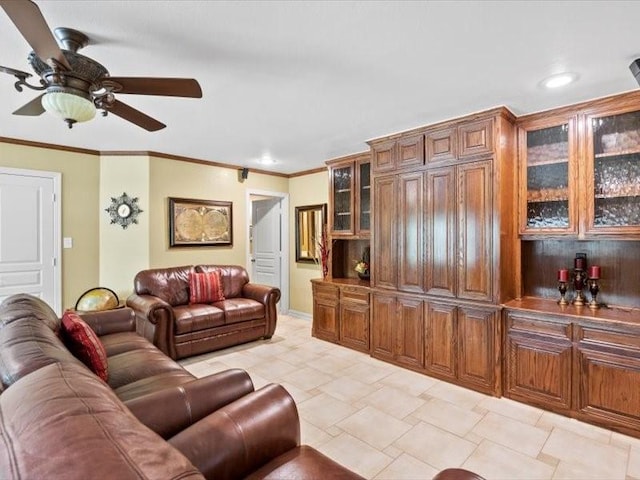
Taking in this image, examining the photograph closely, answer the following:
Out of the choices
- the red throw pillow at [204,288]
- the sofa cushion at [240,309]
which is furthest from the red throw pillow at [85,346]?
the red throw pillow at [204,288]

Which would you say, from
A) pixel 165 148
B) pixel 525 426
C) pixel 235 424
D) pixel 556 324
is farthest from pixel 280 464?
pixel 165 148

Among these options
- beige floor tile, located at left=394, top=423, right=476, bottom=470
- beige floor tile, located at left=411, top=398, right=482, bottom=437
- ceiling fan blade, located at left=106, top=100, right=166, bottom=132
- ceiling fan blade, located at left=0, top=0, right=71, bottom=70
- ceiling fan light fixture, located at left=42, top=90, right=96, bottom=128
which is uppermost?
ceiling fan blade, located at left=0, top=0, right=71, bottom=70

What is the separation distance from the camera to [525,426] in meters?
2.48

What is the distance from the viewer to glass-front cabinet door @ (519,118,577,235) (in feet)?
9.25

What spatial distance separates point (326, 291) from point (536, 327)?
240 cm

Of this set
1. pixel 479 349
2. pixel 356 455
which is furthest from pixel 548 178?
pixel 356 455

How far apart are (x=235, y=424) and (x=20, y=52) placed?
2.43m

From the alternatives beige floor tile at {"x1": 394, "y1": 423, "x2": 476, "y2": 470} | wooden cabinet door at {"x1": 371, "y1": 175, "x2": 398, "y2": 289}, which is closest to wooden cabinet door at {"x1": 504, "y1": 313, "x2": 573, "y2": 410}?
beige floor tile at {"x1": 394, "y1": 423, "x2": 476, "y2": 470}

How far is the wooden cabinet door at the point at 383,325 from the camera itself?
12.0 feet

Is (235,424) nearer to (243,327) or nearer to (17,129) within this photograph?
(243,327)

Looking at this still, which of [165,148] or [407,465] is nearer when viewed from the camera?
[407,465]

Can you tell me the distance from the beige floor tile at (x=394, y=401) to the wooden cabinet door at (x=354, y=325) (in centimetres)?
96

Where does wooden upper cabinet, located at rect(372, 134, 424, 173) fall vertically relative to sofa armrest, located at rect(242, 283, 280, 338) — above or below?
above

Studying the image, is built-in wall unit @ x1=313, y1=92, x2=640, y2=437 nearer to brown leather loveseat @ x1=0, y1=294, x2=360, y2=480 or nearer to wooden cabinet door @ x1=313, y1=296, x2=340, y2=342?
wooden cabinet door @ x1=313, y1=296, x2=340, y2=342
